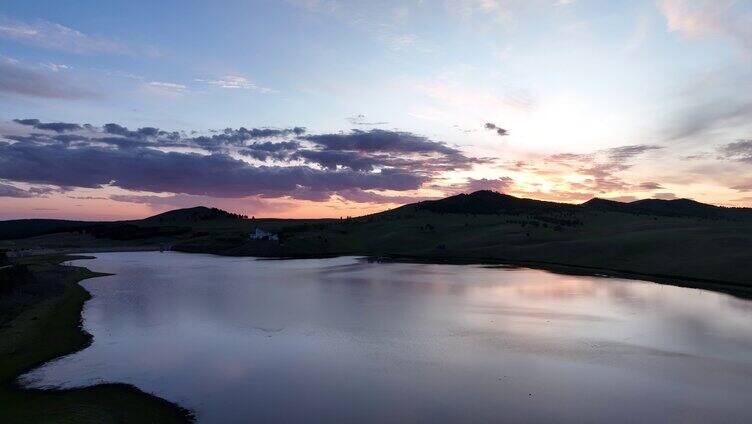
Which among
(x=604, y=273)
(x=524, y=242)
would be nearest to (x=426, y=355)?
(x=604, y=273)

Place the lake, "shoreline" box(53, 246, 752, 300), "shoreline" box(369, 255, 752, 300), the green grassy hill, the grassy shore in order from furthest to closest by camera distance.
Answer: the green grassy hill
"shoreline" box(53, 246, 752, 300)
"shoreline" box(369, 255, 752, 300)
the lake
the grassy shore

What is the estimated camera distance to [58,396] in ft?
69.0

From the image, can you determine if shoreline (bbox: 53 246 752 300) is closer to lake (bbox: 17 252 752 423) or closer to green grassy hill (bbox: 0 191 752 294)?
green grassy hill (bbox: 0 191 752 294)

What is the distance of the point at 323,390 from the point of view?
22.1 metres

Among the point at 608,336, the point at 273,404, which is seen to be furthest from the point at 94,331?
the point at 608,336

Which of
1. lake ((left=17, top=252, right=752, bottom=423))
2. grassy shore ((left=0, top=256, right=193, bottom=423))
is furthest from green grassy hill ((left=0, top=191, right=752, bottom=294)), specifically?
grassy shore ((left=0, top=256, right=193, bottom=423))

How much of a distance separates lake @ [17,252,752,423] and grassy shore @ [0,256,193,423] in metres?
0.89

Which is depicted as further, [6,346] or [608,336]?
[608,336]

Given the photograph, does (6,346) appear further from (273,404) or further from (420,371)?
(420,371)

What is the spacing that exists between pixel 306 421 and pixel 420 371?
7613mm

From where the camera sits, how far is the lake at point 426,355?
803 inches

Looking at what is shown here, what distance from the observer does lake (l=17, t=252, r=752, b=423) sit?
20391 millimetres

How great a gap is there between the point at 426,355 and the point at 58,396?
16.9 meters

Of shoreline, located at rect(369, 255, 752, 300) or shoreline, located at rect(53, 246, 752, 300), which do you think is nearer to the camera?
shoreline, located at rect(369, 255, 752, 300)
